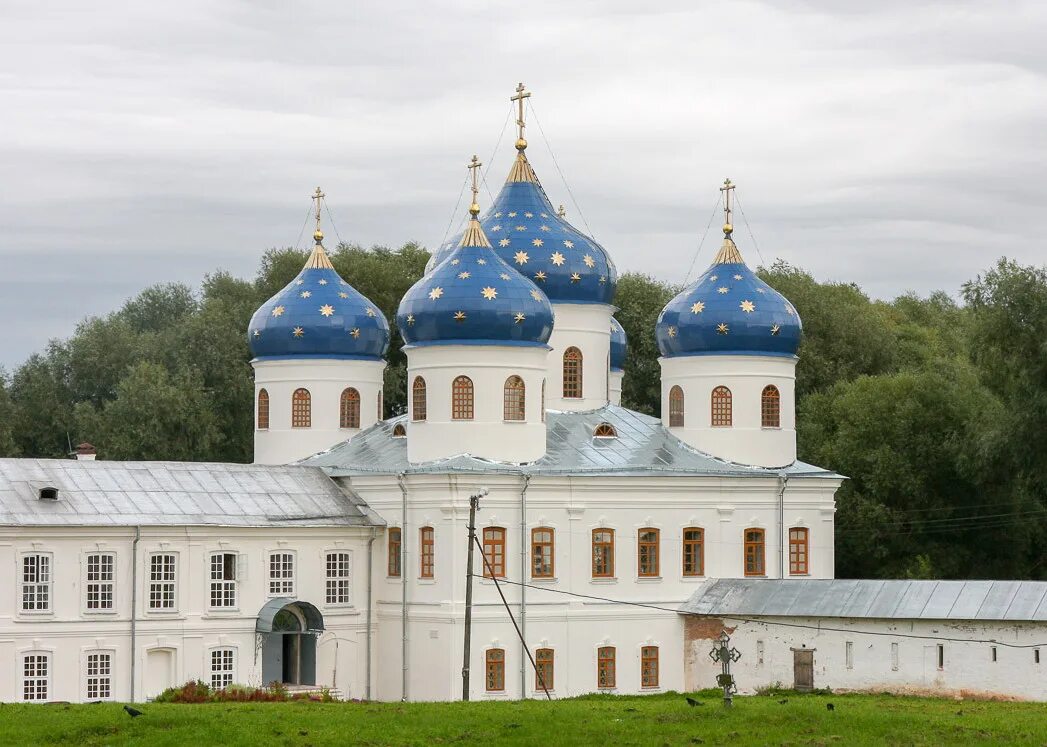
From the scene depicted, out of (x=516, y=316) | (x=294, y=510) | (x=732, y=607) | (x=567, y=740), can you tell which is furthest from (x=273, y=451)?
(x=567, y=740)

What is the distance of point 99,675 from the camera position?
→ 40.1 metres

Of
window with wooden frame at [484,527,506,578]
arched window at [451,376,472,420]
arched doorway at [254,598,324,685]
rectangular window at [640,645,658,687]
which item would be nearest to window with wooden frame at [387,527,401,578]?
arched doorway at [254,598,324,685]

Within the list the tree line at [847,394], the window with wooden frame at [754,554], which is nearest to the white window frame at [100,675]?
the window with wooden frame at [754,554]

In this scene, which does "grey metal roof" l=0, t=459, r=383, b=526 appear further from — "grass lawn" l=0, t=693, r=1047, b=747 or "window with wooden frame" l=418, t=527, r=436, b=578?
"grass lawn" l=0, t=693, r=1047, b=747

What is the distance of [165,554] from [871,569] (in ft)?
73.1

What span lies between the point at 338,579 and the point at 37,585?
6782 mm

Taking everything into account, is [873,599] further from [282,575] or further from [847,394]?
[847,394]

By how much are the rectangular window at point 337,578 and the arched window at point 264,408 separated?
690 centimetres

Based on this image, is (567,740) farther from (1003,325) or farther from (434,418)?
(1003,325)

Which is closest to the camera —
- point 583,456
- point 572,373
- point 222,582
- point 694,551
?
point 222,582

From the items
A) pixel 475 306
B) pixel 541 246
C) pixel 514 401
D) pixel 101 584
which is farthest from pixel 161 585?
Result: pixel 541 246

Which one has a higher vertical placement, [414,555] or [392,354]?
[392,354]

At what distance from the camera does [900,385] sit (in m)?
55.3

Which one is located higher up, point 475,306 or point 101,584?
point 475,306
